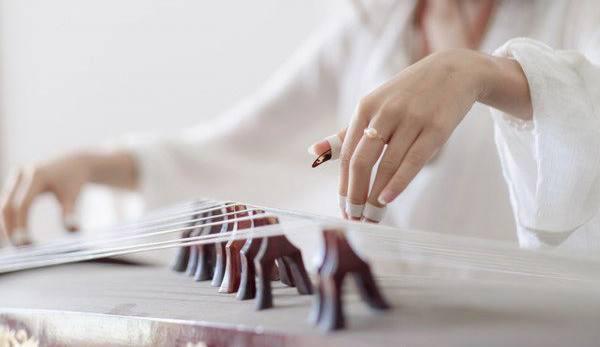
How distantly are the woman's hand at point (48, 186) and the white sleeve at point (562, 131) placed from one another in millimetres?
804

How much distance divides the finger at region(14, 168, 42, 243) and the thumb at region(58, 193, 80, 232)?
41mm

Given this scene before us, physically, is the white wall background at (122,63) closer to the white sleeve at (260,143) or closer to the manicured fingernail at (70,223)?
the white sleeve at (260,143)

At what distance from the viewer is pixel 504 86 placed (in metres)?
0.57

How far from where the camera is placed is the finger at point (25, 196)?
1.18m

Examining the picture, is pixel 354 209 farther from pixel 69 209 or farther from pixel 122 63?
pixel 122 63

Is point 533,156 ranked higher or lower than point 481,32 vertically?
lower

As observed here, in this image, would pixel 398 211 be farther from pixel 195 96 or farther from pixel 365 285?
pixel 195 96

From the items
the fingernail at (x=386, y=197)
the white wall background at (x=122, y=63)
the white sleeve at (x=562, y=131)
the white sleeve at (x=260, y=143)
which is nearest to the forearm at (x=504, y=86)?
the white sleeve at (x=562, y=131)

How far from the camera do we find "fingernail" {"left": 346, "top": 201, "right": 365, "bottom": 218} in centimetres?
54

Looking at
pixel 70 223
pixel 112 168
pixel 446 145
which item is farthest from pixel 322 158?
pixel 112 168

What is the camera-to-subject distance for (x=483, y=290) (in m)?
0.37

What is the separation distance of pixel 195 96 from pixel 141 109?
0.55ft

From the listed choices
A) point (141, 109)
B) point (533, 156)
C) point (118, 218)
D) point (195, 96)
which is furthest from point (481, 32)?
point (141, 109)

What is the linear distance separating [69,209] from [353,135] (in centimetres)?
82
